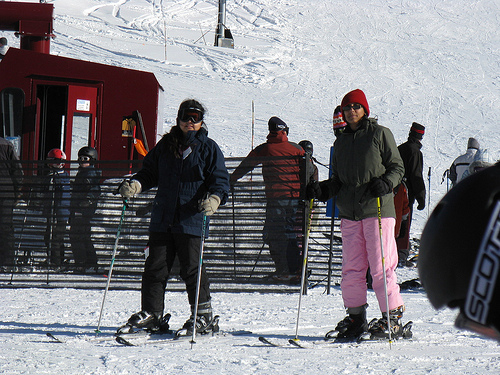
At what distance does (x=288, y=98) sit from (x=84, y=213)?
22.4 meters

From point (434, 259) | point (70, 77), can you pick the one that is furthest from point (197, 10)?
point (434, 259)

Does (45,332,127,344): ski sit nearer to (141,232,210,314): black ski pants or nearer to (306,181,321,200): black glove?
(141,232,210,314): black ski pants

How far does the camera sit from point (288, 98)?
2950 cm

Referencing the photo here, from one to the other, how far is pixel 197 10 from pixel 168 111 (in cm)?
3385

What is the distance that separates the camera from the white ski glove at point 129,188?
4.83 metres

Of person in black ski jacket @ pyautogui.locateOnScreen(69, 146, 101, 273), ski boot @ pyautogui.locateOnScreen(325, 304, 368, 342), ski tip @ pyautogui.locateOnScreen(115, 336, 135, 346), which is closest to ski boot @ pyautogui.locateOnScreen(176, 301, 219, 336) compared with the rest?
ski tip @ pyautogui.locateOnScreen(115, 336, 135, 346)

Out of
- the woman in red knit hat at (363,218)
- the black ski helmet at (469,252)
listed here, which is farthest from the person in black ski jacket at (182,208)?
the black ski helmet at (469,252)

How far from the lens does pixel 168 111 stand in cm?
2433

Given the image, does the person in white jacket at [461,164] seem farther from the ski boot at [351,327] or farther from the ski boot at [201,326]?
the ski boot at [201,326]

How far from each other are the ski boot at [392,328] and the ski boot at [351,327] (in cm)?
8

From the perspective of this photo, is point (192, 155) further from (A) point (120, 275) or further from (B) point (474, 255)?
(B) point (474, 255)

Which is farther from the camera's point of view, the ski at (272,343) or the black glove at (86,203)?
the black glove at (86,203)

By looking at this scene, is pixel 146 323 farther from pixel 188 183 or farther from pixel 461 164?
pixel 461 164

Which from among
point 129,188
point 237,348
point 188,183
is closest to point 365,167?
point 188,183
